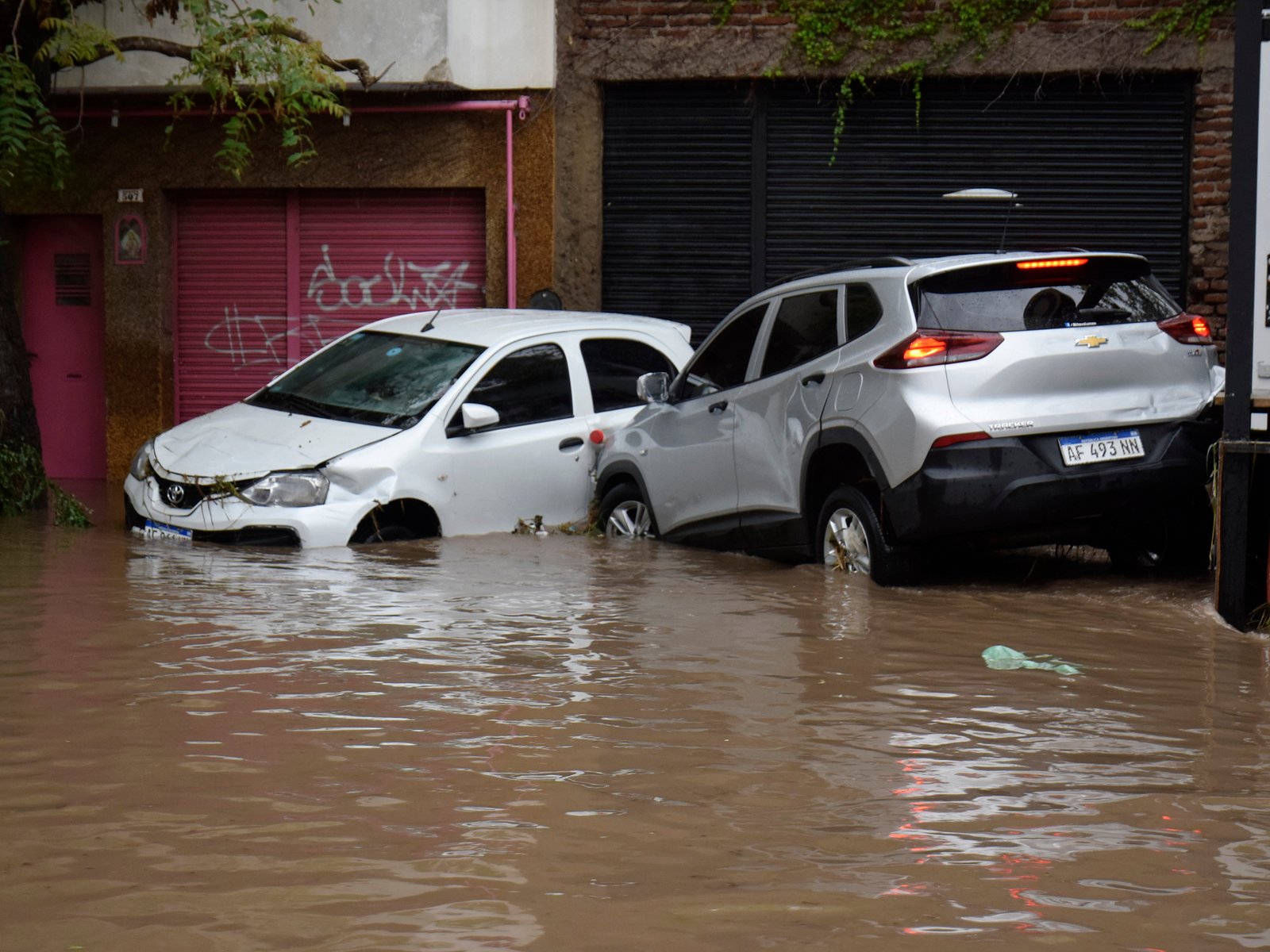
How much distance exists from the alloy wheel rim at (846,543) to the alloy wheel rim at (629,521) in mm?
1885

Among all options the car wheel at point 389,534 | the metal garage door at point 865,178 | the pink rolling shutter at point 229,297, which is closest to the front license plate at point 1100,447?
the car wheel at point 389,534

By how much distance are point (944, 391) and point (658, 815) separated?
400 centimetres

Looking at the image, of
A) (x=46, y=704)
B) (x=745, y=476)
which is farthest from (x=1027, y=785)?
(x=745, y=476)

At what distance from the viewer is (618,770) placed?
4812 millimetres

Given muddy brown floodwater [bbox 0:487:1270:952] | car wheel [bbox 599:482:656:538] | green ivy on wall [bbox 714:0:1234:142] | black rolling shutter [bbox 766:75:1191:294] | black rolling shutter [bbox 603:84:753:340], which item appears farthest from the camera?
black rolling shutter [bbox 603:84:753:340]

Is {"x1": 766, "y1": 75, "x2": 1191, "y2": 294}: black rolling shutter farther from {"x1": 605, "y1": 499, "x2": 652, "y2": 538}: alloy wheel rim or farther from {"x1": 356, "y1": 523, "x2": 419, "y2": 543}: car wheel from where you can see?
{"x1": 356, "y1": 523, "x2": 419, "y2": 543}: car wheel

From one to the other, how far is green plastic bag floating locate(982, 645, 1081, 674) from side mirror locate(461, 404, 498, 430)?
3992 mm

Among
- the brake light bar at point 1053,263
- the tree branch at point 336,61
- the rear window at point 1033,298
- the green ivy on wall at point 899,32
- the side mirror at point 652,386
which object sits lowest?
the side mirror at point 652,386

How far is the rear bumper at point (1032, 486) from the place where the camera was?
782 centimetres

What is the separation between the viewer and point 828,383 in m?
8.57

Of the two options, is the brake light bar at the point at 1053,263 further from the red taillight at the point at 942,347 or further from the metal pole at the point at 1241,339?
the metal pole at the point at 1241,339

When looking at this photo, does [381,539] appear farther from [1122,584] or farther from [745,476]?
[1122,584]

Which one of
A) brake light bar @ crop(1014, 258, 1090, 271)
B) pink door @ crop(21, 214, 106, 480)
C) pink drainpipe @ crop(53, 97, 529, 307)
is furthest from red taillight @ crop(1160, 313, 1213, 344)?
pink door @ crop(21, 214, 106, 480)

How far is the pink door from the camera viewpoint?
54.1ft
